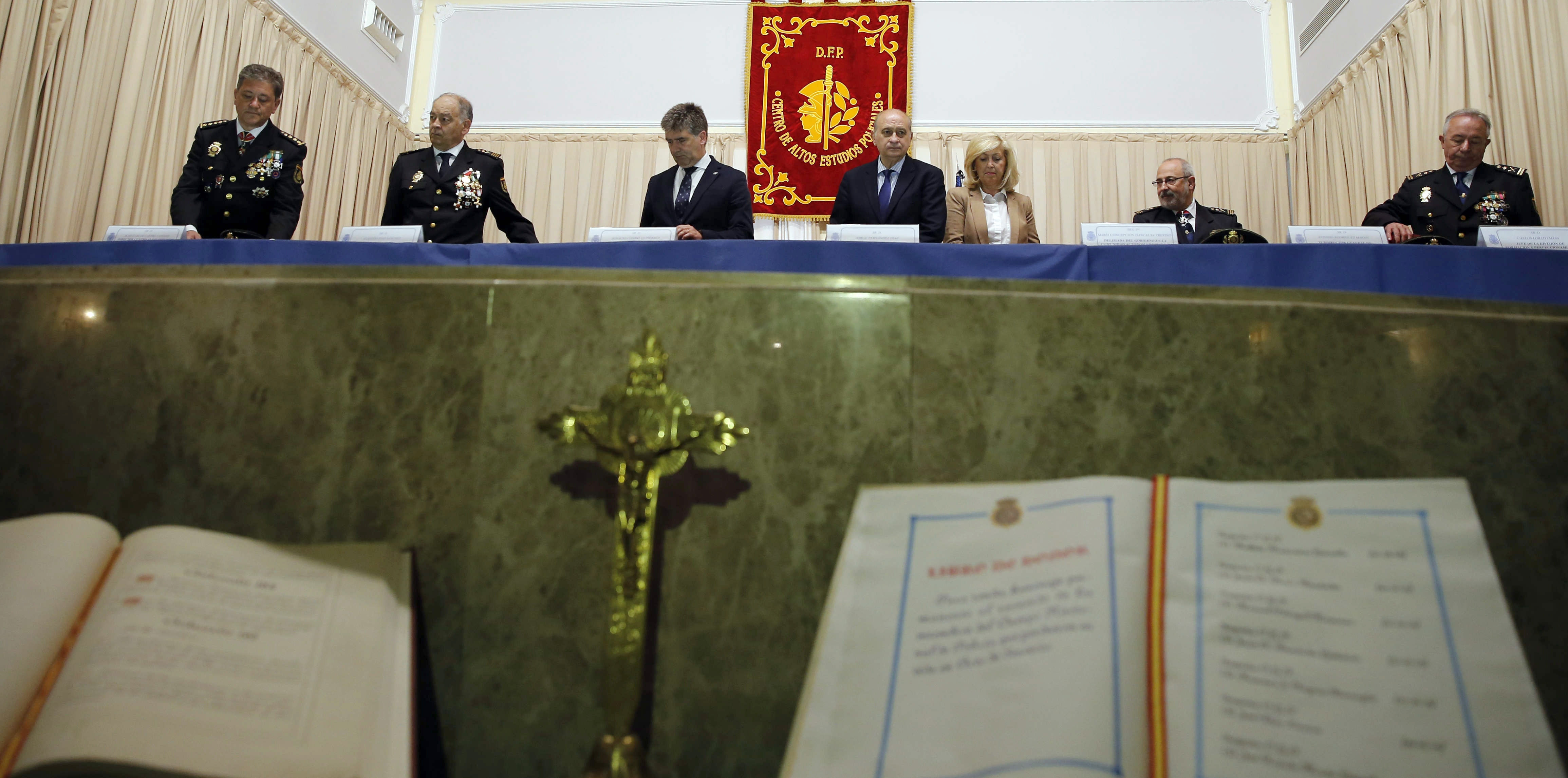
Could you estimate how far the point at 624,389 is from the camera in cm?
111

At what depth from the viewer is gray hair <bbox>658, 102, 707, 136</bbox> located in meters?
3.70

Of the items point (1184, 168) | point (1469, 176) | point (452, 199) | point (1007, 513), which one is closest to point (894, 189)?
point (1184, 168)

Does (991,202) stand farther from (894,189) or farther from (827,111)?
(827,111)

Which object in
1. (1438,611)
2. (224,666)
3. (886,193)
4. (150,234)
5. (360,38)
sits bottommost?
(224,666)

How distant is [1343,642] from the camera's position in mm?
886

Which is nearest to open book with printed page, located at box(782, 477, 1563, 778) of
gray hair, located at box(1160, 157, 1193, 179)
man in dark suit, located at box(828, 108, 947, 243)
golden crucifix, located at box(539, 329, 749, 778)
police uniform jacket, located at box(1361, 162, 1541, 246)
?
golden crucifix, located at box(539, 329, 749, 778)

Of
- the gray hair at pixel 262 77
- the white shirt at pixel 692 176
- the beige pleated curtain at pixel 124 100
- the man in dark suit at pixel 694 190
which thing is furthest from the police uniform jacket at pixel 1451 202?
the beige pleated curtain at pixel 124 100

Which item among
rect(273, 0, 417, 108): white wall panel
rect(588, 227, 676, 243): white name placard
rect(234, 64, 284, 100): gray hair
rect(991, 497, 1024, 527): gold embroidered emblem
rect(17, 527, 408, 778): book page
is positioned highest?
rect(273, 0, 417, 108): white wall panel

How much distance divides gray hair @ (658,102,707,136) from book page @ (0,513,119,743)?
9.37 feet

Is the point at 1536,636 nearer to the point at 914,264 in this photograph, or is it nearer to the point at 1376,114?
the point at 914,264

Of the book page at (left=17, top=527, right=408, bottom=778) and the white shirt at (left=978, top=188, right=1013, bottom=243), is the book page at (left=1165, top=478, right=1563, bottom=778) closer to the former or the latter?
the book page at (left=17, top=527, right=408, bottom=778)

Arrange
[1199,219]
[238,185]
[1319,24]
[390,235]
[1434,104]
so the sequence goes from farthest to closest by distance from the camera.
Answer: [1319,24] → [1434,104] → [1199,219] → [238,185] → [390,235]

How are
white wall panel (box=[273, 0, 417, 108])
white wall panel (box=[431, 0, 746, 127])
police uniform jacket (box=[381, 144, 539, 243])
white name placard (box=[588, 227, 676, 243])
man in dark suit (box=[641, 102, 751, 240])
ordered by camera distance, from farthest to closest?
white wall panel (box=[431, 0, 746, 127]) → white wall panel (box=[273, 0, 417, 108]) → man in dark suit (box=[641, 102, 751, 240]) → police uniform jacket (box=[381, 144, 539, 243]) → white name placard (box=[588, 227, 676, 243])

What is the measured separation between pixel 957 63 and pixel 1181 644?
19.0 ft
